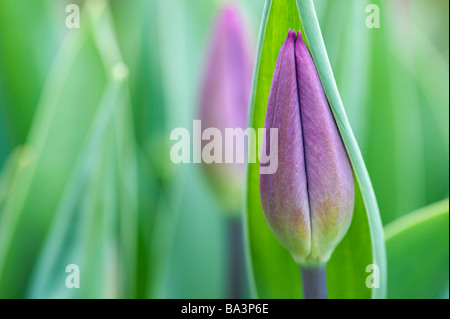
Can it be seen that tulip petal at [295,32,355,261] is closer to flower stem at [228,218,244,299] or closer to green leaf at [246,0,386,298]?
green leaf at [246,0,386,298]

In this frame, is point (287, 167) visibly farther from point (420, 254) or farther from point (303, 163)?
point (420, 254)

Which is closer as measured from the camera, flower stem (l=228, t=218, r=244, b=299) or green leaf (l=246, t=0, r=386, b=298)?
green leaf (l=246, t=0, r=386, b=298)

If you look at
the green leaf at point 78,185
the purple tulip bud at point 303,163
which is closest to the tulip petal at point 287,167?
the purple tulip bud at point 303,163

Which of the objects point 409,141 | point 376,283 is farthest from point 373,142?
point 376,283

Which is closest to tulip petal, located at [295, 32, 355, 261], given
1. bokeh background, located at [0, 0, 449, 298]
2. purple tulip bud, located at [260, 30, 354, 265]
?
purple tulip bud, located at [260, 30, 354, 265]

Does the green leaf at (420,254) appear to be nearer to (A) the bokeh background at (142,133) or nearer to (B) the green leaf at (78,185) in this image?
(A) the bokeh background at (142,133)

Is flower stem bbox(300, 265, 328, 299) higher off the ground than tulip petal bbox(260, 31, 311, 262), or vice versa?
tulip petal bbox(260, 31, 311, 262)

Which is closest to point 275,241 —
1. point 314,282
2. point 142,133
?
point 314,282

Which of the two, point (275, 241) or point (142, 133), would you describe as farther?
point (142, 133)

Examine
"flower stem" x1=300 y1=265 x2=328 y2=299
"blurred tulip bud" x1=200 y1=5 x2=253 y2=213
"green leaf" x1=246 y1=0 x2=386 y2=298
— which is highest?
"blurred tulip bud" x1=200 y1=5 x2=253 y2=213
